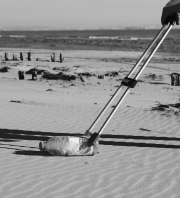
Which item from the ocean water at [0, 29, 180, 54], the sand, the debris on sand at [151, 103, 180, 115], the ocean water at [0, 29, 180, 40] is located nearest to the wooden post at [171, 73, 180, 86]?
the sand

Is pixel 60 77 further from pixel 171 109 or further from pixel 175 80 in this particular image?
pixel 171 109

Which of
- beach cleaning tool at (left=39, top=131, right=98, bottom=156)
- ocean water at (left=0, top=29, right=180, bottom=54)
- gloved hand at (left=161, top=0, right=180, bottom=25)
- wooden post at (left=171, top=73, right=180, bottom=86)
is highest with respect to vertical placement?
gloved hand at (left=161, top=0, right=180, bottom=25)

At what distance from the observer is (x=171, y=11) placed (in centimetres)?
537

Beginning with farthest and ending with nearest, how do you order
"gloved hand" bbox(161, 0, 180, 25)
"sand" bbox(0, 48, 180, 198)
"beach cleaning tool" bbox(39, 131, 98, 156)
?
1. "beach cleaning tool" bbox(39, 131, 98, 156)
2. "gloved hand" bbox(161, 0, 180, 25)
3. "sand" bbox(0, 48, 180, 198)

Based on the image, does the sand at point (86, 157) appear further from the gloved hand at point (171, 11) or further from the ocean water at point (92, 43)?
the ocean water at point (92, 43)

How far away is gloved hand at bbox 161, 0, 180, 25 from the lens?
532cm

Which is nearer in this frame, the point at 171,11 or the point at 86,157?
the point at 171,11

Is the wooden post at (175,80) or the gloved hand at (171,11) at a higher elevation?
the gloved hand at (171,11)

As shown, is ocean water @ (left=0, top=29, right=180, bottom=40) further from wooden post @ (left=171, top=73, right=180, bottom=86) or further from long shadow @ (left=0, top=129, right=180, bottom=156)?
long shadow @ (left=0, top=129, right=180, bottom=156)

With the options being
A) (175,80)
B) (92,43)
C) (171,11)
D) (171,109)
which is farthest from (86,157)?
(92,43)

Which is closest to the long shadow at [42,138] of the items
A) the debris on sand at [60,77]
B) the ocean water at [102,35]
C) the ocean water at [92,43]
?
the debris on sand at [60,77]

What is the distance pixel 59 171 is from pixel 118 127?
125 inches

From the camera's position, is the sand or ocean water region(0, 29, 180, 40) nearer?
the sand

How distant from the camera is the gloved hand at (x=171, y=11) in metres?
5.32
